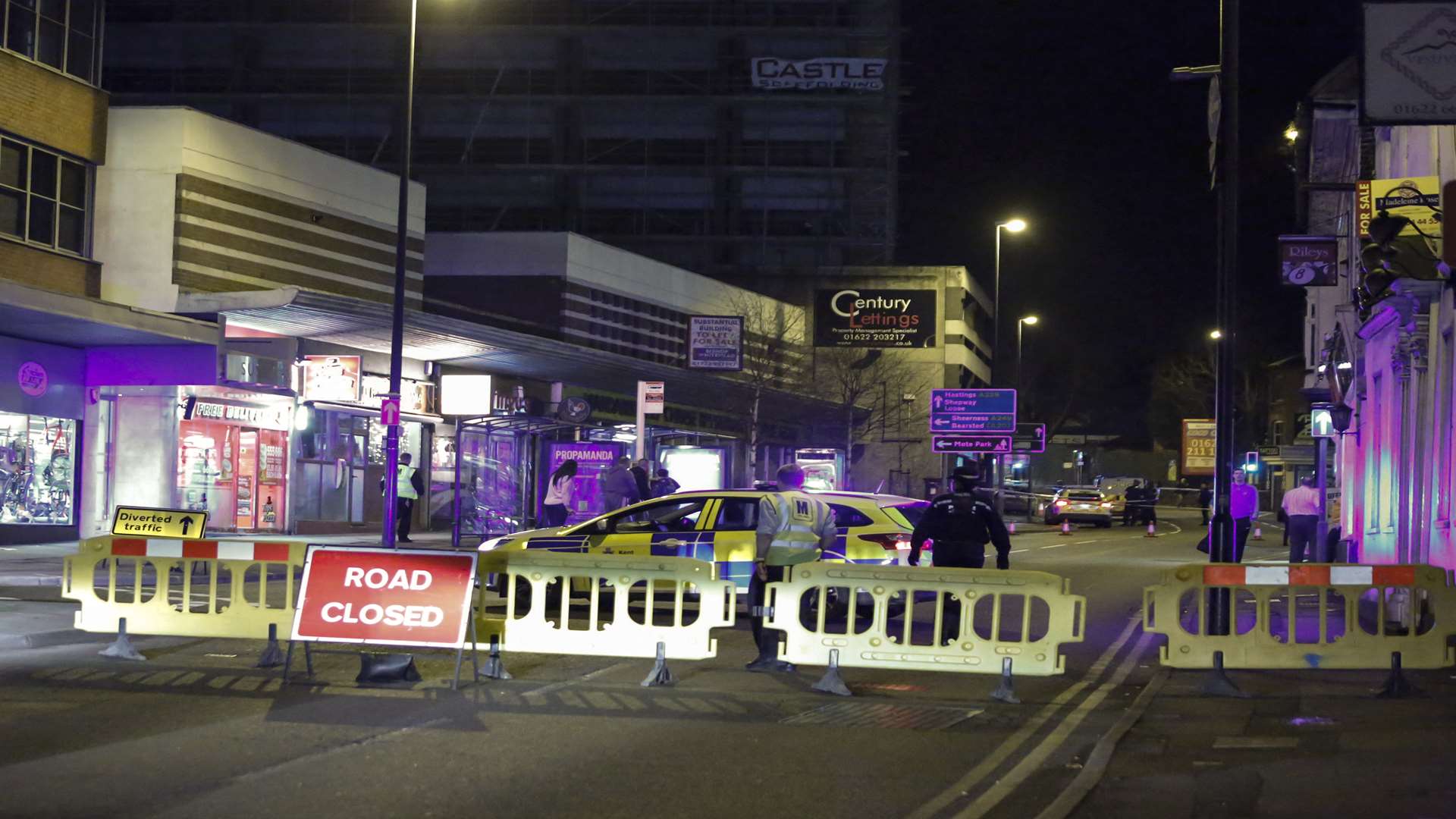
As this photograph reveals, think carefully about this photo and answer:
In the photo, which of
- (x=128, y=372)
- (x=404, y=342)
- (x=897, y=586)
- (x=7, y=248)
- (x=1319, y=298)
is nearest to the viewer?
(x=897, y=586)

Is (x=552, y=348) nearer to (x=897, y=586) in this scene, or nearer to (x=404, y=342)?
(x=404, y=342)

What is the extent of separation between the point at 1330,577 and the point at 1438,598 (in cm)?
83

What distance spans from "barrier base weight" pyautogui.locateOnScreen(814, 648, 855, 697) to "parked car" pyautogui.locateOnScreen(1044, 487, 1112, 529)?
4169cm

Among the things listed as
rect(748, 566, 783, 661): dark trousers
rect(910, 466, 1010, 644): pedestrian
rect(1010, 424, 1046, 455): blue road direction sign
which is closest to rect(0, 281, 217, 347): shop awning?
rect(748, 566, 783, 661): dark trousers

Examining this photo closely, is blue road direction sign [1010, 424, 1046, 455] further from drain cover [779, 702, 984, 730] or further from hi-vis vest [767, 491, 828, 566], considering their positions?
drain cover [779, 702, 984, 730]

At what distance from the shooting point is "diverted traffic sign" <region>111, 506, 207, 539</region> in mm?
18766

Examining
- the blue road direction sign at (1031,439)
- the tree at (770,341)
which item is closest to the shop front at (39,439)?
the tree at (770,341)

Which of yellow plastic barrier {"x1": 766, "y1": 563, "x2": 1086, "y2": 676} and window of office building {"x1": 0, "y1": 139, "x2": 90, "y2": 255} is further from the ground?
window of office building {"x1": 0, "y1": 139, "x2": 90, "y2": 255}

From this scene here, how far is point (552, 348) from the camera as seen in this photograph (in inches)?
1387

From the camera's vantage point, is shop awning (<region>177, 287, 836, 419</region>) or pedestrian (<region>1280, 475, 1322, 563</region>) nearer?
pedestrian (<region>1280, 475, 1322, 563</region>)

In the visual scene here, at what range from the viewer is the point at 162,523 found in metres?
18.8

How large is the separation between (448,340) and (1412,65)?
2365cm

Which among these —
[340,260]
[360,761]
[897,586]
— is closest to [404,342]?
[340,260]

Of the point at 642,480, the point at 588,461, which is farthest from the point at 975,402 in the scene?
the point at 642,480
